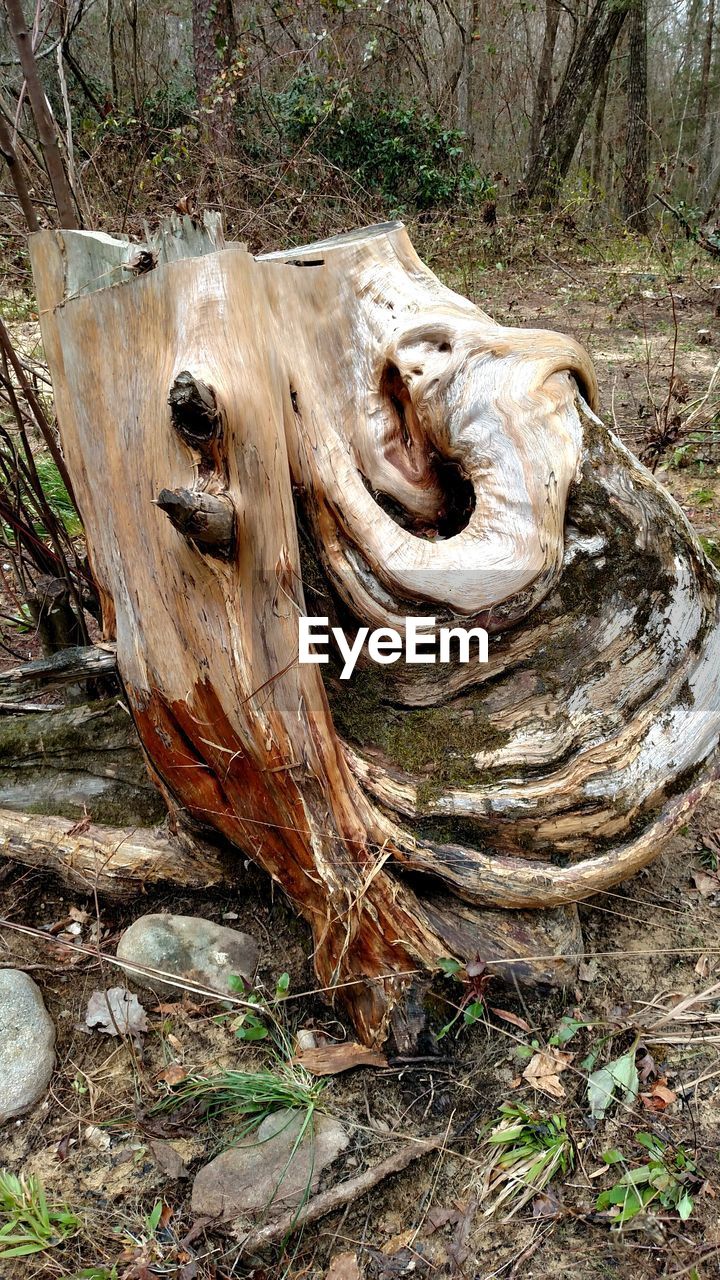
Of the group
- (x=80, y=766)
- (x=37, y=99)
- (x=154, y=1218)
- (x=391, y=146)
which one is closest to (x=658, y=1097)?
(x=154, y=1218)

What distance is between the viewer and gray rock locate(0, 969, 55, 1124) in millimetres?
2242

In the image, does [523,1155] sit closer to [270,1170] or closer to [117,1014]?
[270,1170]

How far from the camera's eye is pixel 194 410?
6.20 feet

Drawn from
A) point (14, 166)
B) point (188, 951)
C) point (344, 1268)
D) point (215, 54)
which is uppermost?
point (215, 54)

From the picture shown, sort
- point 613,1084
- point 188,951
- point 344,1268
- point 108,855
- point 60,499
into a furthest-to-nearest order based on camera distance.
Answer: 1. point 60,499
2. point 108,855
3. point 188,951
4. point 613,1084
5. point 344,1268

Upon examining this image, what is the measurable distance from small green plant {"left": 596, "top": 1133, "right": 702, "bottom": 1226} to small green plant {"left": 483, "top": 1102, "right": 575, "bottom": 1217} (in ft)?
0.38

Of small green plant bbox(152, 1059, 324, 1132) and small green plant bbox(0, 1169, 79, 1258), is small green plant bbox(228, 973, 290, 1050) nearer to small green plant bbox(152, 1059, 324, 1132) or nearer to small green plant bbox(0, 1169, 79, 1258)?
small green plant bbox(152, 1059, 324, 1132)

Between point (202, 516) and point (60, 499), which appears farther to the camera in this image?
point (60, 499)

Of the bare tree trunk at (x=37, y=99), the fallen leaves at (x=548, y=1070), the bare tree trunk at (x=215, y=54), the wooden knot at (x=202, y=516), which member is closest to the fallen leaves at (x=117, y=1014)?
the fallen leaves at (x=548, y=1070)

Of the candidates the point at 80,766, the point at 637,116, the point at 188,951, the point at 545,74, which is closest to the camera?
the point at 188,951

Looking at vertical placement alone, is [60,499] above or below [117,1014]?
above

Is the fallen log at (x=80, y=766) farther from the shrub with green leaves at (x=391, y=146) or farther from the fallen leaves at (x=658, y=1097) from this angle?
the shrub with green leaves at (x=391, y=146)

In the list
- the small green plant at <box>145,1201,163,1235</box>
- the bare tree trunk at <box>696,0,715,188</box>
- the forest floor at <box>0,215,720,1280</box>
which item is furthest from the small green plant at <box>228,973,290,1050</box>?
the bare tree trunk at <box>696,0,715,188</box>

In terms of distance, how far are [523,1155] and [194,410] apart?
1970 mm
